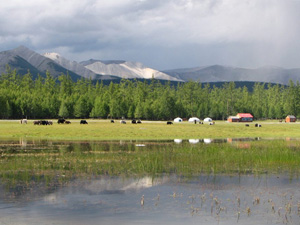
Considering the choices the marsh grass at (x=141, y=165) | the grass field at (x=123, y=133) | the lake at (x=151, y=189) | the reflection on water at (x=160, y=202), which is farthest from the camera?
the grass field at (x=123, y=133)

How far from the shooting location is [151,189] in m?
23.9

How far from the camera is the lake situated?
17891 millimetres

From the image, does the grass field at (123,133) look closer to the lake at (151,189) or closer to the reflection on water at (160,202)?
the lake at (151,189)

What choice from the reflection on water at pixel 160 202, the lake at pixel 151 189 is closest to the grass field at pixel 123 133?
the lake at pixel 151 189

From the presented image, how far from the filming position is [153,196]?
22.0 metres

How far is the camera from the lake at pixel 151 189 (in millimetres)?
17891

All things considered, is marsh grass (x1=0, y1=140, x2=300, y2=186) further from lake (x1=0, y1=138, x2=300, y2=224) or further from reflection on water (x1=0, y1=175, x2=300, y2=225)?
reflection on water (x1=0, y1=175, x2=300, y2=225)

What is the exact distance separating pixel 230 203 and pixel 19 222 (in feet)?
31.8

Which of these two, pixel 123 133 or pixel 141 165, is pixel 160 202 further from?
pixel 123 133

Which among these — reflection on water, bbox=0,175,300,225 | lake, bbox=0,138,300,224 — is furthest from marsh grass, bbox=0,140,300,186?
reflection on water, bbox=0,175,300,225

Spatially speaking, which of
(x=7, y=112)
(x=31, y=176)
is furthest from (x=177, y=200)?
(x=7, y=112)

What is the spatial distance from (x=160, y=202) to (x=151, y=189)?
3.26 meters

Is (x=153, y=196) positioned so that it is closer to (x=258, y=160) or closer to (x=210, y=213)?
(x=210, y=213)

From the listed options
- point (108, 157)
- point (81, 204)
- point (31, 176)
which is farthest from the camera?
point (108, 157)
